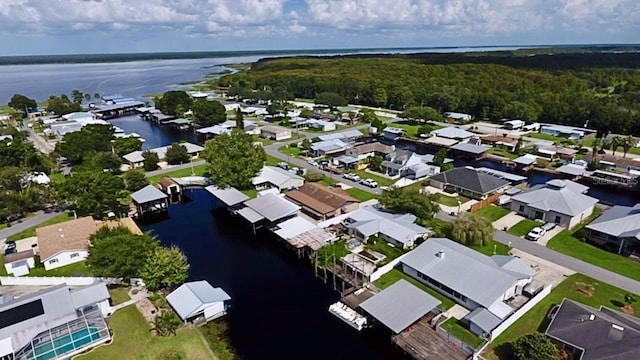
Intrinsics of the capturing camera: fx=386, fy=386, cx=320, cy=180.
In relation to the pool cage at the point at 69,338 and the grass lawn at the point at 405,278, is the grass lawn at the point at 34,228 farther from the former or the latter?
the grass lawn at the point at 405,278

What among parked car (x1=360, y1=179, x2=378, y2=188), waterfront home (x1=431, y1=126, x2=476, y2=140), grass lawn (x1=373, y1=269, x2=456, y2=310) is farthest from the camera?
waterfront home (x1=431, y1=126, x2=476, y2=140)

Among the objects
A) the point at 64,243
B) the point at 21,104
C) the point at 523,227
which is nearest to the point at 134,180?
the point at 64,243

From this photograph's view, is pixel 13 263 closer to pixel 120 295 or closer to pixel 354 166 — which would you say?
pixel 120 295

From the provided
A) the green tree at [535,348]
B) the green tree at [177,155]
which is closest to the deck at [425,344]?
the green tree at [535,348]

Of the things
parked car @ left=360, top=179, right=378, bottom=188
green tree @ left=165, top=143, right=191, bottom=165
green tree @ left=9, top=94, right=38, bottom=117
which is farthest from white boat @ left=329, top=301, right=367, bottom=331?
green tree @ left=9, top=94, right=38, bottom=117

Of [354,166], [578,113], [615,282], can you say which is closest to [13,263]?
[354,166]

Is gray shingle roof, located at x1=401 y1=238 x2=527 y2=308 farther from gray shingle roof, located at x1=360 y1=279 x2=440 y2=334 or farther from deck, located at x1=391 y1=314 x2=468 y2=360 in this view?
deck, located at x1=391 y1=314 x2=468 y2=360
